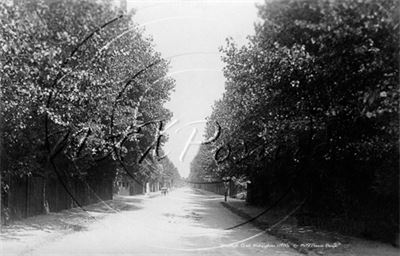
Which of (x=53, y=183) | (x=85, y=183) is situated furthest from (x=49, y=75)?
(x=85, y=183)

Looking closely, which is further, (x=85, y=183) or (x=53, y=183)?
(x=85, y=183)

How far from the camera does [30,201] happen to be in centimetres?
1772

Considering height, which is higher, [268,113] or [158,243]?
[268,113]

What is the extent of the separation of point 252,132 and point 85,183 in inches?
532

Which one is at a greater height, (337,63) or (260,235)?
(337,63)

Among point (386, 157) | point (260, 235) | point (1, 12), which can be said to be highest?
point (1, 12)

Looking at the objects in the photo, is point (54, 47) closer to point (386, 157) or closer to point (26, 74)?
point (26, 74)

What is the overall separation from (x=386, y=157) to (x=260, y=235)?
517 cm

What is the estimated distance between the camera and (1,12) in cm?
978

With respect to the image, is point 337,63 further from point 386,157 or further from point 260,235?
point 260,235

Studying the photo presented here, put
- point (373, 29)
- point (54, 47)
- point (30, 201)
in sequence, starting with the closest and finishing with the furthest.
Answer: point (373, 29) < point (54, 47) < point (30, 201)

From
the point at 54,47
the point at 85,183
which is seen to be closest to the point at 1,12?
the point at 54,47

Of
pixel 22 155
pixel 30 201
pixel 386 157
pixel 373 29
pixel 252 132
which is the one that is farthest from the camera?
pixel 252 132

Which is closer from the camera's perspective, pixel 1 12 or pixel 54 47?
pixel 1 12
